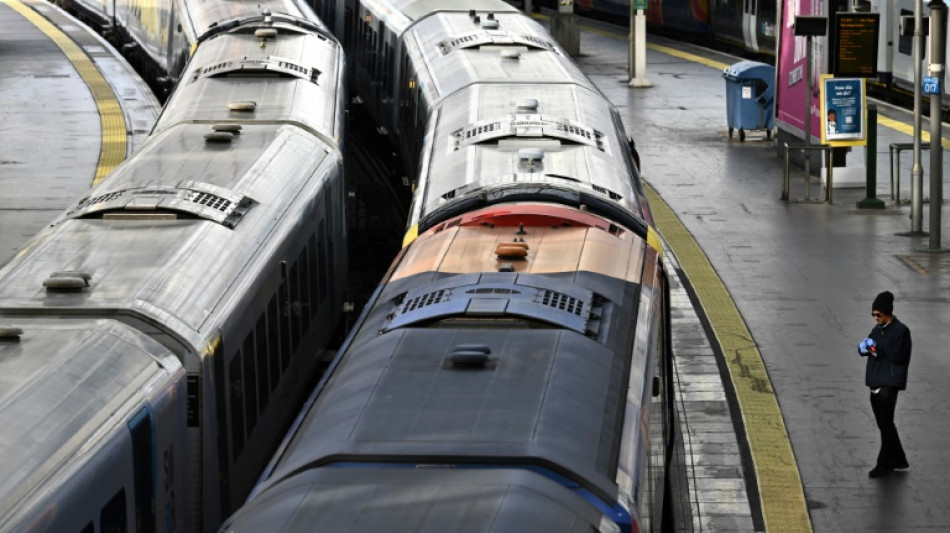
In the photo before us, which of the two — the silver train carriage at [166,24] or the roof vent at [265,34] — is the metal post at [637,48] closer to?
the silver train carriage at [166,24]

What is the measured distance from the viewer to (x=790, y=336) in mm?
17047

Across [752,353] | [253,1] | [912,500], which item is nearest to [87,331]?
[912,500]

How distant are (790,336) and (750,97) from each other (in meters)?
12.2

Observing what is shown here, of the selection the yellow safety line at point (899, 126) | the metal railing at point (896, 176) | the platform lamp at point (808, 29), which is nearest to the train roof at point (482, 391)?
the metal railing at point (896, 176)

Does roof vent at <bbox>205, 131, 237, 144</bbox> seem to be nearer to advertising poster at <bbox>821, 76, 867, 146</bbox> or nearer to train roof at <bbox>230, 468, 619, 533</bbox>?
train roof at <bbox>230, 468, 619, 533</bbox>

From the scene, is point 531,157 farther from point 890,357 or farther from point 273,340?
point 890,357

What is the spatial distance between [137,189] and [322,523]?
5735 mm

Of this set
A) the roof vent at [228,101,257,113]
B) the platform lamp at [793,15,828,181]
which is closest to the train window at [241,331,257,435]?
the roof vent at [228,101,257,113]

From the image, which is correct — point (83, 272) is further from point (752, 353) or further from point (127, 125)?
point (127, 125)

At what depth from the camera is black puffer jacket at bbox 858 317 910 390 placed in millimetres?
12703

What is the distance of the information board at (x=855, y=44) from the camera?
22.2 metres

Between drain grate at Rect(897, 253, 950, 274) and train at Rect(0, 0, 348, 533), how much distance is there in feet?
25.0

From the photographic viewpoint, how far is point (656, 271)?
1071 cm

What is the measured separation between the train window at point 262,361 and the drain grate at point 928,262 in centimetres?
1066
